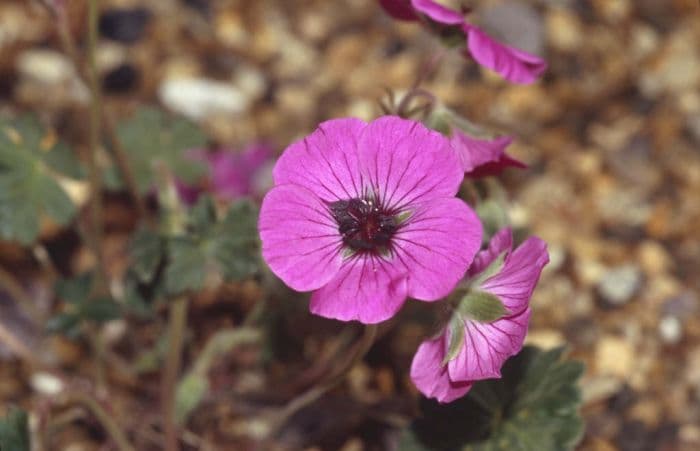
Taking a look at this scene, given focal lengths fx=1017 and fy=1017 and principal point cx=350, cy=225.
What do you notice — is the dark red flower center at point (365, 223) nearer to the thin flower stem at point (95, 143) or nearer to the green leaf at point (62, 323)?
the thin flower stem at point (95, 143)

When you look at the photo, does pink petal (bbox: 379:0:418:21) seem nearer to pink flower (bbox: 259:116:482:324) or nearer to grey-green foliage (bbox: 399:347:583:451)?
pink flower (bbox: 259:116:482:324)

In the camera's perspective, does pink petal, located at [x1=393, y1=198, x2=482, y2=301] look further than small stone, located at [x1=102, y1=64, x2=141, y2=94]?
No

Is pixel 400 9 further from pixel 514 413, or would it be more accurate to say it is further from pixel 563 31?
pixel 563 31

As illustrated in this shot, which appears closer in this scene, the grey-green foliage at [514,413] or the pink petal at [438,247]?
the pink petal at [438,247]

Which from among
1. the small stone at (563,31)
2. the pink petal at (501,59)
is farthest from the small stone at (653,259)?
the pink petal at (501,59)

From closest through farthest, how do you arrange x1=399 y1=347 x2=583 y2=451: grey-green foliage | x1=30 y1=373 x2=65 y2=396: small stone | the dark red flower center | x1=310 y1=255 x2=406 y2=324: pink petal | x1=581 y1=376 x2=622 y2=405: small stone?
1. x1=310 y1=255 x2=406 y2=324: pink petal
2. the dark red flower center
3. x1=399 y1=347 x2=583 y2=451: grey-green foliage
4. x1=581 y1=376 x2=622 y2=405: small stone
5. x1=30 y1=373 x2=65 y2=396: small stone

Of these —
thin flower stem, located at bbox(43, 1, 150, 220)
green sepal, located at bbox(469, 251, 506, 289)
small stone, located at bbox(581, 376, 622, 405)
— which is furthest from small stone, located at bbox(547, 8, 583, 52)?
green sepal, located at bbox(469, 251, 506, 289)

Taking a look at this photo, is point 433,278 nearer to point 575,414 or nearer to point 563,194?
point 575,414

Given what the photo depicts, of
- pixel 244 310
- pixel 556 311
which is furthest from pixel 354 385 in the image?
pixel 556 311
